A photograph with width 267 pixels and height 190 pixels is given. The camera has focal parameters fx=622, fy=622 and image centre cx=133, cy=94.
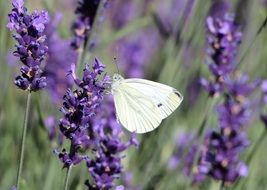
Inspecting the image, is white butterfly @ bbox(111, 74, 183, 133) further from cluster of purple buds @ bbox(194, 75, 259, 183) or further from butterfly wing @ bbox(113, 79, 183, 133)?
cluster of purple buds @ bbox(194, 75, 259, 183)

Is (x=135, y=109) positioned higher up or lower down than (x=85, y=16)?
lower down

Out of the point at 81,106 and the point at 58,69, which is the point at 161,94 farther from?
the point at 58,69

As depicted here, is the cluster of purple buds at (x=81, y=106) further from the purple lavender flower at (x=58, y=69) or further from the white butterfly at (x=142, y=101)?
the purple lavender flower at (x=58, y=69)

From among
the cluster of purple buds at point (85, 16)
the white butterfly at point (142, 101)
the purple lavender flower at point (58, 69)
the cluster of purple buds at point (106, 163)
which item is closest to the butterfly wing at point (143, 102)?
the white butterfly at point (142, 101)

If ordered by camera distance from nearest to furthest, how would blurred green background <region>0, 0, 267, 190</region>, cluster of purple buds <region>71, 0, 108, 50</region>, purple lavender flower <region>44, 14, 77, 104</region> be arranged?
1. cluster of purple buds <region>71, 0, 108, 50</region>
2. blurred green background <region>0, 0, 267, 190</region>
3. purple lavender flower <region>44, 14, 77, 104</region>

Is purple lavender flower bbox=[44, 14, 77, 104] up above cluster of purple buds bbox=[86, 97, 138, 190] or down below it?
above

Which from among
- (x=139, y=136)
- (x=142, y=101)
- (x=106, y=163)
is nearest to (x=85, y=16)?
(x=142, y=101)

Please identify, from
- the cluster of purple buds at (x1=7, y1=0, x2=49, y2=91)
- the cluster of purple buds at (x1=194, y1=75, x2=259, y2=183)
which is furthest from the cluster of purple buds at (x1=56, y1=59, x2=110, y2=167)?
the cluster of purple buds at (x1=194, y1=75, x2=259, y2=183)
